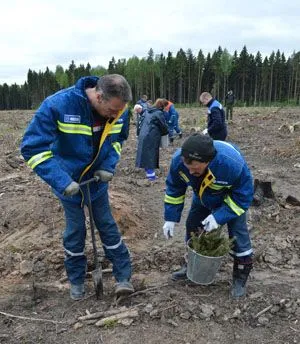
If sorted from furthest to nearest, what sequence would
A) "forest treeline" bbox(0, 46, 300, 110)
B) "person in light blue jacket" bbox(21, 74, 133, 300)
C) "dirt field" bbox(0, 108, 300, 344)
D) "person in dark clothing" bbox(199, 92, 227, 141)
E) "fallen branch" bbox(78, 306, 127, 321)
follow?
"forest treeline" bbox(0, 46, 300, 110), "person in dark clothing" bbox(199, 92, 227, 141), "fallen branch" bbox(78, 306, 127, 321), "dirt field" bbox(0, 108, 300, 344), "person in light blue jacket" bbox(21, 74, 133, 300)

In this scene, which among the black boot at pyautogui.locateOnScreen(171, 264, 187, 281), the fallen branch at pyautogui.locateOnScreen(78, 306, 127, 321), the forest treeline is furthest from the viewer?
the forest treeline

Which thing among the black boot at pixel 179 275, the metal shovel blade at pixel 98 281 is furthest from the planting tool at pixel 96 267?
Answer: the black boot at pixel 179 275

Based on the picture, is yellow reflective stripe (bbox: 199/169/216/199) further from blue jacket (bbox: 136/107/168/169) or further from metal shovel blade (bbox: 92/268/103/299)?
blue jacket (bbox: 136/107/168/169)

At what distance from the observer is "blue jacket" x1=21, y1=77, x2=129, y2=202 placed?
133 inches

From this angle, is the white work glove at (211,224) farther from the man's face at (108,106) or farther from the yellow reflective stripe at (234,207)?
the man's face at (108,106)

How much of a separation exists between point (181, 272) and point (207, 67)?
65751 millimetres

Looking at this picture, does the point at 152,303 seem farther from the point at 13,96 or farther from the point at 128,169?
the point at 13,96

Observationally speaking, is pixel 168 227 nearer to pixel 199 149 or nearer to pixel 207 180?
pixel 207 180

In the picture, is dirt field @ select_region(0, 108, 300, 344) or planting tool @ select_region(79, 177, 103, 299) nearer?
dirt field @ select_region(0, 108, 300, 344)

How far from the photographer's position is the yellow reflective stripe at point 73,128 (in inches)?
137

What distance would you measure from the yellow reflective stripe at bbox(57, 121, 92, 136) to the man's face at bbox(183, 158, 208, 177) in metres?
0.84

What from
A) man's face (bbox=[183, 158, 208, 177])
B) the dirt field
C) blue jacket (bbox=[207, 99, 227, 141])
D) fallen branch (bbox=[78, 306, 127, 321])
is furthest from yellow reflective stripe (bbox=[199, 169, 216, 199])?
blue jacket (bbox=[207, 99, 227, 141])

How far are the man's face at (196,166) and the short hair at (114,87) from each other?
28.1 inches

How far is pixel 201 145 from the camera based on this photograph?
11.1 ft
